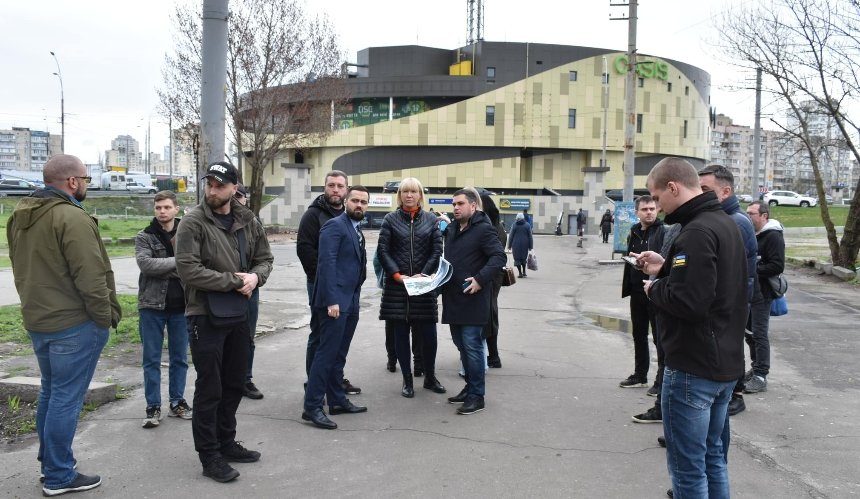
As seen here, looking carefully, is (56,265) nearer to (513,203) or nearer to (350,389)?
(350,389)

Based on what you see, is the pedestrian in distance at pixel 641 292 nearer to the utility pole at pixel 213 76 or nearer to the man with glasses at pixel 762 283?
the man with glasses at pixel 762 283

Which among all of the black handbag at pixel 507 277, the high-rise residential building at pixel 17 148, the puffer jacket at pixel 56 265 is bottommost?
the black handbag at pixel 507 277

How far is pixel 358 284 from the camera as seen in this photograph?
18.9 feet

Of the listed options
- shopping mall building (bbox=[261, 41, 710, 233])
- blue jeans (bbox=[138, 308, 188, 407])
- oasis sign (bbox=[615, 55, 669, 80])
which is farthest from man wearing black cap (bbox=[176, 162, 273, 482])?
oasis sign (bbox=[615, 55, 669, 80])

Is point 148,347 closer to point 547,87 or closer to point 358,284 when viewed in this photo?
point 358,284

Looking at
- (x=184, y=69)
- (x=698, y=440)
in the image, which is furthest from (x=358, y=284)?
(x=184, y=69)

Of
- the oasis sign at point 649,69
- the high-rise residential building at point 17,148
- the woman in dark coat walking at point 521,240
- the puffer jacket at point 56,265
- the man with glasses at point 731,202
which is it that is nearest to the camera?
the puffer jacket at point 56,265

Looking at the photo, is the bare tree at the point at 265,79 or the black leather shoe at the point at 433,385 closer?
the black leather shoe at the point at 433,385

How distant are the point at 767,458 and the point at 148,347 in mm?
4805

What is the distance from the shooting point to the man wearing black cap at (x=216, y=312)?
433cm

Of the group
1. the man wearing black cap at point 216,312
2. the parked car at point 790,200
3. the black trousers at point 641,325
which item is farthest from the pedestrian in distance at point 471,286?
the parked car at point 790,200

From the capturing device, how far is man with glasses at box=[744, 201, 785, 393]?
21.1ft

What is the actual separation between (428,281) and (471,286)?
0.44 meters

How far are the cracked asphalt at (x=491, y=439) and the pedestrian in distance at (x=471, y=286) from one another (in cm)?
29
